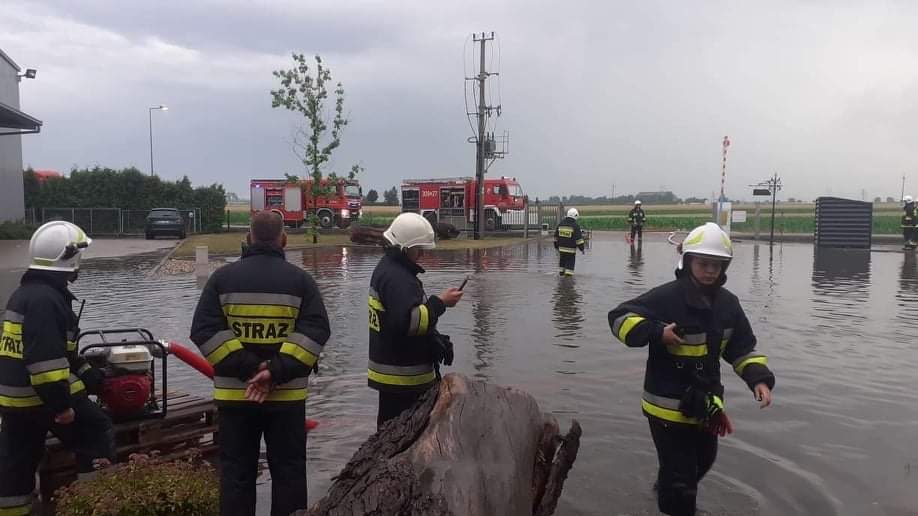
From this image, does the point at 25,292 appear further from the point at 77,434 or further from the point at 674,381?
the point at 674,381

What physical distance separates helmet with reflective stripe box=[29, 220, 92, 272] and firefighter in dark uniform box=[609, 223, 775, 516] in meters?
2.93

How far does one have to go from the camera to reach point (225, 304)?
356cm

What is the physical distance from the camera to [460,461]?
2.66 metres

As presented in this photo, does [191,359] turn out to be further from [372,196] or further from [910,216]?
[372,196]

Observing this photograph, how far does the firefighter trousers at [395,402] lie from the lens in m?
4.32

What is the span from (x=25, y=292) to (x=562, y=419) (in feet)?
13.3

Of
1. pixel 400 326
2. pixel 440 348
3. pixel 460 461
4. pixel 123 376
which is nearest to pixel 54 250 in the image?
pixel 123 376

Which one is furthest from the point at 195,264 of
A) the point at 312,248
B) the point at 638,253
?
the point at 638,253

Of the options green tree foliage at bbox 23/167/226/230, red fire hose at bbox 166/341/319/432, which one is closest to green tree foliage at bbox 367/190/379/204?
green tree foliage at bbox 23/167/226/230

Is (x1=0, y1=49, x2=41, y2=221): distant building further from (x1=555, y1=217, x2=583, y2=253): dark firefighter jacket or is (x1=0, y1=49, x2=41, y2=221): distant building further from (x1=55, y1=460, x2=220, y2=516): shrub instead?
(x1=55, y1=460, x2=220, y2=516): shrub

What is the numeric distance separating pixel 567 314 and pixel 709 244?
7.40 metres

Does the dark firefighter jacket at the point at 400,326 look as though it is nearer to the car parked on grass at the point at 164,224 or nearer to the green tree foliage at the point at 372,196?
the car parked on grass at the point at 164,224

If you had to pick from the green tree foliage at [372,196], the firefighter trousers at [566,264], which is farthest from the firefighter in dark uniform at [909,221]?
the green tree foliage at [372,196]

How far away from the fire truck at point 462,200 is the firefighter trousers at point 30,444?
2826 centimetres
